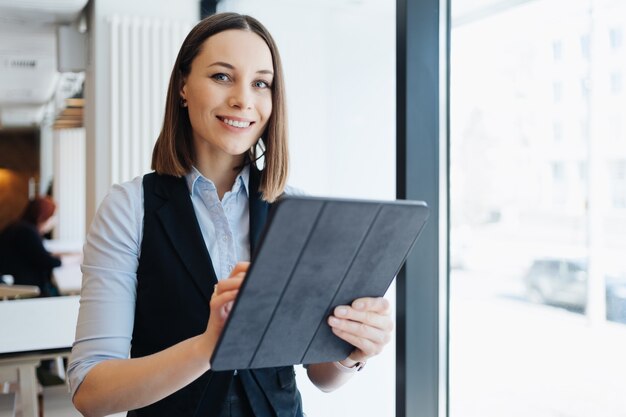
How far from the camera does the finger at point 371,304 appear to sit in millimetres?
884

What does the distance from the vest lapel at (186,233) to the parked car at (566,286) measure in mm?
823

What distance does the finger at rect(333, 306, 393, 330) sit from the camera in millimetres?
870

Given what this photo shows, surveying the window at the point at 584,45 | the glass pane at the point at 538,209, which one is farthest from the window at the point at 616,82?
the window at the point at 584,45

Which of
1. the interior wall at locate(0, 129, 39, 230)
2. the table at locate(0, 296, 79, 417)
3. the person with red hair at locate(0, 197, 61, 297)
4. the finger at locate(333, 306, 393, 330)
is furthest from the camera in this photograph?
the interior wall at locate(0, 129, 39, 230)

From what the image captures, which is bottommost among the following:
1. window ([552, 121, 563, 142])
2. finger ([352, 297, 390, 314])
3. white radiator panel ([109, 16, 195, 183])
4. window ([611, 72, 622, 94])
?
finger ([352, 297, 390, 314])

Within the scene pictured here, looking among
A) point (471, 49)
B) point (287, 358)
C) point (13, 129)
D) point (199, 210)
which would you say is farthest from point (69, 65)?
point (13, 129)

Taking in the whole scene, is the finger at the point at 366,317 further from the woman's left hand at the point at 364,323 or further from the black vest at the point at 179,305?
the black vest at the point at 179,305

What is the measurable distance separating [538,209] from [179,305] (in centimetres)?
95

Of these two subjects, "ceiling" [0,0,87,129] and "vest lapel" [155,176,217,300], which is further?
"ceiling" [0,0,87,129]

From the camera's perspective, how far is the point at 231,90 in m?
1.11

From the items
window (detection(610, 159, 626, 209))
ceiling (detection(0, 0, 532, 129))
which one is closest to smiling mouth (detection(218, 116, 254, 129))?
window (detection(610, 159, 626, 209))

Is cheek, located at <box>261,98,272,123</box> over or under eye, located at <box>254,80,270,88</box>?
under

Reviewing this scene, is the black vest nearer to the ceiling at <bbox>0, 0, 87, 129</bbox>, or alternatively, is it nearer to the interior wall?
the ceiling at <bbox>0, 0, 87, 129</bbox>

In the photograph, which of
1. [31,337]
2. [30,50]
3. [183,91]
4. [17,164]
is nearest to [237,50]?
[183,91]
